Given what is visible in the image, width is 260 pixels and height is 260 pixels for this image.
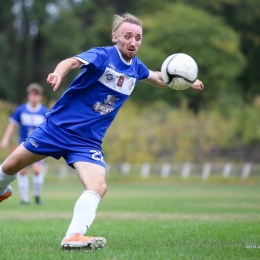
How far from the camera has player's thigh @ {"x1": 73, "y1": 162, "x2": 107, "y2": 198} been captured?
6.45 m

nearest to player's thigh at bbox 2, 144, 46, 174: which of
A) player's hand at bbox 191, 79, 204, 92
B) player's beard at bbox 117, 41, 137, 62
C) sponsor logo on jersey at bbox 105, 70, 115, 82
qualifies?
sponsor logo on jersey at bbox 105, 70, 115, 82

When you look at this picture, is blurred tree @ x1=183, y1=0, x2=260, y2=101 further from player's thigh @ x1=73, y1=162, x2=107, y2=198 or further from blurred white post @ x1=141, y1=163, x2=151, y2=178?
player's thigh @ x1=73, y1=162, x2=107, y2=198

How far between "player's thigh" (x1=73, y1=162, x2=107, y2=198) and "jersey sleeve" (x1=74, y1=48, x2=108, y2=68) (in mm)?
937

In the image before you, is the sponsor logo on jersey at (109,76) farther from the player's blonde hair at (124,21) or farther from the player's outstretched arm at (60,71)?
the player's blonde hair at (124,21)

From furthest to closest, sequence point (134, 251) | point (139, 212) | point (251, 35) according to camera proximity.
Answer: point (251, 35)
point (139, 212)
point (134, 251)

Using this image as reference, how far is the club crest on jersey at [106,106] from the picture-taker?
6.77 meters

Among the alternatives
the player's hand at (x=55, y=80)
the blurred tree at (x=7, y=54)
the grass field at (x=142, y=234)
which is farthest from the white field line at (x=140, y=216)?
the blurred tree at (x=7, y=54)

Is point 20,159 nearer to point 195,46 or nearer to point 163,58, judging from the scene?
point 163,58

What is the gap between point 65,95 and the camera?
679cm

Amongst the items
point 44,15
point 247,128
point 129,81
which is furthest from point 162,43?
point 129,81

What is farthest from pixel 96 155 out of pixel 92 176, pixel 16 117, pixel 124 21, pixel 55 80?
pixel 16 117

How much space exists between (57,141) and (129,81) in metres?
0.93

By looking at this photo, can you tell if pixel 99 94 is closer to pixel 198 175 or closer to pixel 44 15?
pixel 198 175

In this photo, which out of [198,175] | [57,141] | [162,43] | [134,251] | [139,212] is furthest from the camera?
[162,43]
